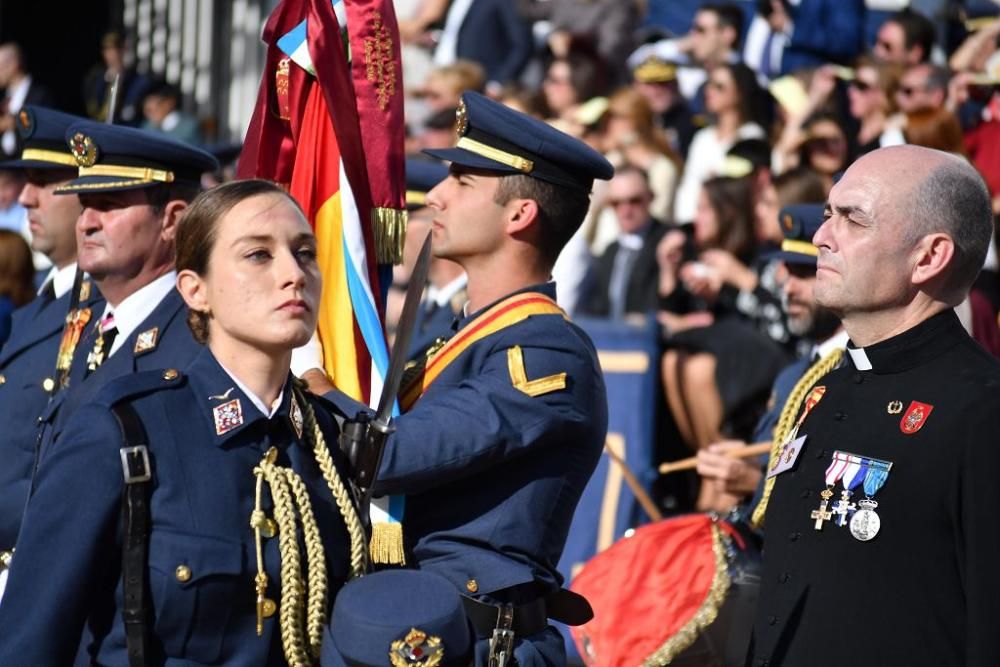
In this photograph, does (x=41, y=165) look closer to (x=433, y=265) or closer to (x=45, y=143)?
(x=45, y=143)

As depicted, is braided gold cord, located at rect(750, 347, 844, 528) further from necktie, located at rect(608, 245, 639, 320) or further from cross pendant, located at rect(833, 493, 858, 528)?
necktie, located at rect(608, 245, 639, 320)

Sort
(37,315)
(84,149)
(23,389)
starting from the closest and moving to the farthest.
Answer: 1. (23,389)
2. (84,149)
3. (37,315)

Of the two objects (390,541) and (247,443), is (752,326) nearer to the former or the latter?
(390,541)

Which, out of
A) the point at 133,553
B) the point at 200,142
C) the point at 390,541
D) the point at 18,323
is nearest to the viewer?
the point at 133,553

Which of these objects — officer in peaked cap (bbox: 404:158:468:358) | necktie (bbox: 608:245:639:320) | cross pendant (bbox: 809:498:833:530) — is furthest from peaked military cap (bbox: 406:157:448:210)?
cross pendant (bbox: 809:498:833:530)

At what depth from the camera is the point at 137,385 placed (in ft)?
11.6

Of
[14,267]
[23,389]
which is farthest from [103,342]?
[14,267]

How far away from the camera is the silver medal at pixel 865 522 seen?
3.65 metres

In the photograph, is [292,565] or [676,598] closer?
[292,565]

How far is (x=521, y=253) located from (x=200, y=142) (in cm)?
1029

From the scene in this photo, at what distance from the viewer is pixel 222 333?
366 cm

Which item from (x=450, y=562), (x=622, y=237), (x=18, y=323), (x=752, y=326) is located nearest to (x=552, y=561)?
(x=450, y=562)

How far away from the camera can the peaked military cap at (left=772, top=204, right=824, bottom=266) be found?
641 cm

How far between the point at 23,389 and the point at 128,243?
60 centimetres
